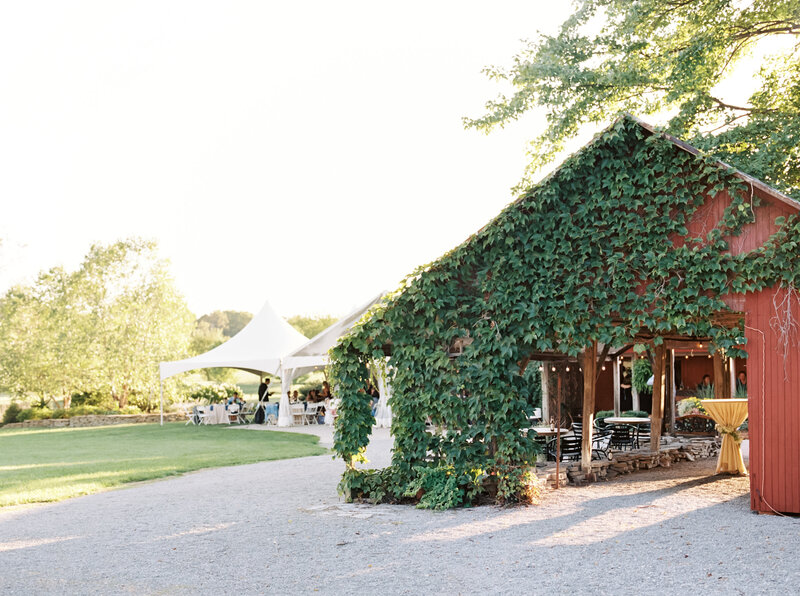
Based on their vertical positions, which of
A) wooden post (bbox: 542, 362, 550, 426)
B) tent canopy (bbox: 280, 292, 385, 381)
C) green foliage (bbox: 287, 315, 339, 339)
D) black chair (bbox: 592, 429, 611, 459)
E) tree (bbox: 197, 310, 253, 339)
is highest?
tree (bbox: 197, 310, 253, 339)

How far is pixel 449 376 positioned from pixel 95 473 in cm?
774

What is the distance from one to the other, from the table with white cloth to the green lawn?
2.38 meters

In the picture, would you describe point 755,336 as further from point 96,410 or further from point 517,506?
point 96,410

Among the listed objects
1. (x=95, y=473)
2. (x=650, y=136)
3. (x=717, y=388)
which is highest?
(x=650, y=136)

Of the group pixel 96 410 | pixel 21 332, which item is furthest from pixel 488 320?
pixel 21 332

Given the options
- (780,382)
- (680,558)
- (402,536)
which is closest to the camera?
(680,558)

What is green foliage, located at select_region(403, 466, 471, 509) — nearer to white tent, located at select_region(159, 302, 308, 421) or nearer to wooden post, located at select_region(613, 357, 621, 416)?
wooden post, located at select_region(613, 357, 621, 416)

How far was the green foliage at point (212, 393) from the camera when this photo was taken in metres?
36.3

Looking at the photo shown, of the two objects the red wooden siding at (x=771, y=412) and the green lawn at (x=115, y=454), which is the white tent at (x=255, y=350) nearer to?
the green lawn at (x=115, y=454)

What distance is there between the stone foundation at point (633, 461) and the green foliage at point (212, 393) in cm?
2301

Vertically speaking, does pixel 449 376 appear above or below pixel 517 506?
above

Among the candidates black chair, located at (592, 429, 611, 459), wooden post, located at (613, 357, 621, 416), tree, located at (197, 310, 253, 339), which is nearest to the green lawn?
black chair, located at (592, 429, 611, 459)

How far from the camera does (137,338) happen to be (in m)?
36.0

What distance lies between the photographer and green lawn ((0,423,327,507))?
1348cm
